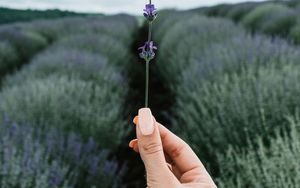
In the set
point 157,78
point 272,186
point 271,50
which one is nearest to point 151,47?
point 272,186

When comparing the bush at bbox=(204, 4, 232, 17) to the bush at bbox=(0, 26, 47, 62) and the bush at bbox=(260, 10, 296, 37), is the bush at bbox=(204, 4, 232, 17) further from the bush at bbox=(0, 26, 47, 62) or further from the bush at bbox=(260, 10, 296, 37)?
the bush at bbox=(0, 26, 47, 62)

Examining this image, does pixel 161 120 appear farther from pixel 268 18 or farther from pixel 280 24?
pixel 268 18

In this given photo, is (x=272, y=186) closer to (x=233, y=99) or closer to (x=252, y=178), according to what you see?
(x=252, y=178)

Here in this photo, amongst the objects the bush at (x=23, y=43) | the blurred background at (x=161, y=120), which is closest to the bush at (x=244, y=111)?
the blurred background at (x=161, y=120)

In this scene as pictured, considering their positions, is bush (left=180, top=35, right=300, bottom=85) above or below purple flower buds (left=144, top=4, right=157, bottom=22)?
below

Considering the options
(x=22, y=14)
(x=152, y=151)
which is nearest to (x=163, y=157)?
(x=152, y=151)

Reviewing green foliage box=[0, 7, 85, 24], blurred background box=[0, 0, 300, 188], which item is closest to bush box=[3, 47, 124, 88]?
blurred background box=[0, 0, 300, 188]

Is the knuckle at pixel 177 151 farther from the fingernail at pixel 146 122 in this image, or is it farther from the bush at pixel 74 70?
the bush at pixel 74 70
